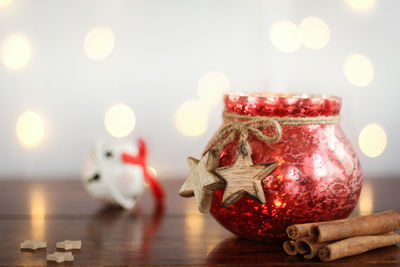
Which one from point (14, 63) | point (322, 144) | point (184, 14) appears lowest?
point (322, 144)

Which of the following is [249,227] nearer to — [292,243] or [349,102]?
[292,243]

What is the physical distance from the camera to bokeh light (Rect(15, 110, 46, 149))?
123 cm

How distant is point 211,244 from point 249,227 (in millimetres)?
71

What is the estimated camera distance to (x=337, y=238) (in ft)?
2.14

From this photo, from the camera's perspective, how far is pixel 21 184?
1143 mm

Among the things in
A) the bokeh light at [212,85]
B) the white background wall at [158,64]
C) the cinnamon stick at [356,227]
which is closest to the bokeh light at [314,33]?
the white background wall at [158,64]

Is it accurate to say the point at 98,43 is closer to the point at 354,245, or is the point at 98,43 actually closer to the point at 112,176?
the point at 112,176

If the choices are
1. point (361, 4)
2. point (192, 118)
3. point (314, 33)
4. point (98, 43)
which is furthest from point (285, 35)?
point (98, 43)

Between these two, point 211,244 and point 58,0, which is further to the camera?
point 58,0

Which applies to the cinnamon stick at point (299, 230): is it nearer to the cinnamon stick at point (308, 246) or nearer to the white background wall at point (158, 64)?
the cinnamon stick at point (308, 246)

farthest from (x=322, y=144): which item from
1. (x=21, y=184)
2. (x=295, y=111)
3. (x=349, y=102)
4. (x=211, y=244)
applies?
(x=21, y=184)

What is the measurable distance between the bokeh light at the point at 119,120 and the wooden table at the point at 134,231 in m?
0.19

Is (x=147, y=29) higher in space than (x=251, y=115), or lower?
higher

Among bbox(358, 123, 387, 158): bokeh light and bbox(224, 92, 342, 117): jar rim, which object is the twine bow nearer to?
bbox(224, 92, 342, 117): jar rim
